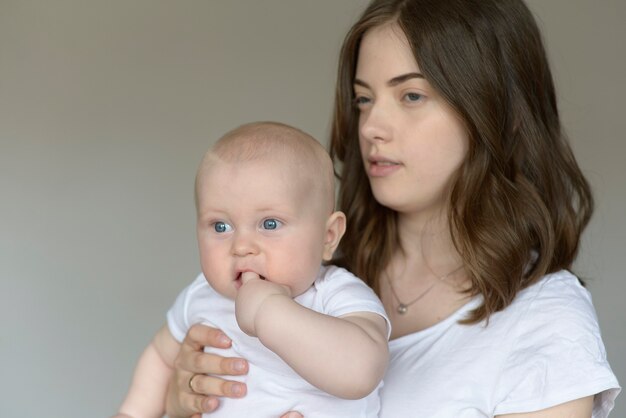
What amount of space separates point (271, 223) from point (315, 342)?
278 millimetres

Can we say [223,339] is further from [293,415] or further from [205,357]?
[293,415]

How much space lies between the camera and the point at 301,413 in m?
1.58

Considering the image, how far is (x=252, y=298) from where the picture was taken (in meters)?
1.43

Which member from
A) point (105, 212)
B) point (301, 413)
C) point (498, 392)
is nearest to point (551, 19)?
point (105, 212)

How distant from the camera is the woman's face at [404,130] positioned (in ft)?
6.38

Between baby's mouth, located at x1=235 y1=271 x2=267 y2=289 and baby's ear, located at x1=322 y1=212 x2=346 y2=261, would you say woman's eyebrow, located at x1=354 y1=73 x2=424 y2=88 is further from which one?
baby's mouth, located at x1=235 y1=271 x2=267 y2=289

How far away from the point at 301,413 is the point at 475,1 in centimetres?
106

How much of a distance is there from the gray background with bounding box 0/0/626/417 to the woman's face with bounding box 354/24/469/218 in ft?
6.02

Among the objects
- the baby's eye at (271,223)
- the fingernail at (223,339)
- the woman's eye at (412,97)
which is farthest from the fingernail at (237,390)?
the woman's eye at (412,97)

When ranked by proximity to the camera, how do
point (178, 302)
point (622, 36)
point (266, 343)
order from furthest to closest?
point (622, 36), point (178, 302), point (266, 343)

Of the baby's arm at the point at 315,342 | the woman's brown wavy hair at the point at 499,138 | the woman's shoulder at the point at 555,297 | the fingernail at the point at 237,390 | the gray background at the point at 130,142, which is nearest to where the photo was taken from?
the baby's arm at the point at 315,342

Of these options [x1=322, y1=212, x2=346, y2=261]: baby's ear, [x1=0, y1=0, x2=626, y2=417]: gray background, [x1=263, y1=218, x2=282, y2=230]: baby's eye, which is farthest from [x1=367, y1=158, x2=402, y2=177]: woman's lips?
[x1=0, y1=0, x2=626, y2=417]: gray background

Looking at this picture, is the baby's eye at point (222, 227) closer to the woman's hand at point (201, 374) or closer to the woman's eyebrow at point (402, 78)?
the woman's hand at point (201, 374)

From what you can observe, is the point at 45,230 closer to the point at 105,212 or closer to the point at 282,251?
the point at 105,212
